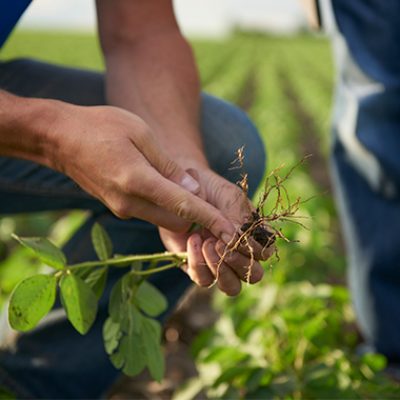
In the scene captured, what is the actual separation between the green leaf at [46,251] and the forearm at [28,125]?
13 centimetres

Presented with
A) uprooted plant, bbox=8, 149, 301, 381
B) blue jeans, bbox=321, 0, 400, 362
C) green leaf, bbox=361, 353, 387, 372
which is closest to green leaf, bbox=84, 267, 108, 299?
uprooted plant, bbox=8, 149, 301, 381

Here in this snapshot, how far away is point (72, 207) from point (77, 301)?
51 centimetres

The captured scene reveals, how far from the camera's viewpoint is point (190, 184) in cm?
113

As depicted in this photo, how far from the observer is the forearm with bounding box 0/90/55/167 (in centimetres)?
112

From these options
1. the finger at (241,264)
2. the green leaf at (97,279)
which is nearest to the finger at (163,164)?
the finger at (241,264)

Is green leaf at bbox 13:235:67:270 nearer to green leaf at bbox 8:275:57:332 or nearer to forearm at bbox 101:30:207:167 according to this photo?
green leaf at bbox 8:275:57:332

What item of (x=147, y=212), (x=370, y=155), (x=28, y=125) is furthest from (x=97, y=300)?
(x=370, y=155)

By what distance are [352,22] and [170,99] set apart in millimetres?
880

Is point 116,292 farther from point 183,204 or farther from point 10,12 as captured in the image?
point 10,12

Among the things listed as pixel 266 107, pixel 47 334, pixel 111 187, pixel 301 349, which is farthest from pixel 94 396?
pixel 266 107

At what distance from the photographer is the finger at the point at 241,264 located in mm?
1078

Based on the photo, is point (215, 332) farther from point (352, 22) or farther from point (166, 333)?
point (352, 22)

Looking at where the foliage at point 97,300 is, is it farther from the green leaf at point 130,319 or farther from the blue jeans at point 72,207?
the blue jeans at point 72,207

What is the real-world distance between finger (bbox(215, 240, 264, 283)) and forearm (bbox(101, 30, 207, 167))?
0.33 metres
